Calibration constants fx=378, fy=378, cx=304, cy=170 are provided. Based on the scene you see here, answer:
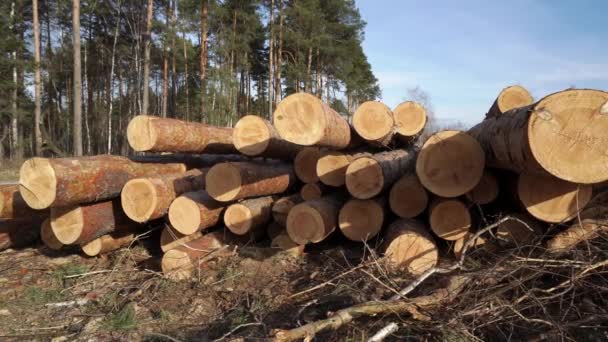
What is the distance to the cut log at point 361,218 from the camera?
147 inches

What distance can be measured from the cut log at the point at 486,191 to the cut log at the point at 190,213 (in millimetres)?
2633

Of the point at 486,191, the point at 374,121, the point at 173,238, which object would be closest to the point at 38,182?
the point at 173,238

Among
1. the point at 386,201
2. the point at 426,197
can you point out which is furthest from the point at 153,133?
the point at 426,197

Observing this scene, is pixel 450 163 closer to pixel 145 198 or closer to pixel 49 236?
pixel 145 198

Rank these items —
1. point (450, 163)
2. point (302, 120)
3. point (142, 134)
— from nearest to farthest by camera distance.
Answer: point (450, 163) → point (302, 120) → point (142, 134)

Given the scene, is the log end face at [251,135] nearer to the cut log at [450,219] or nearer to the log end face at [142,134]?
the log end face at [142,134]

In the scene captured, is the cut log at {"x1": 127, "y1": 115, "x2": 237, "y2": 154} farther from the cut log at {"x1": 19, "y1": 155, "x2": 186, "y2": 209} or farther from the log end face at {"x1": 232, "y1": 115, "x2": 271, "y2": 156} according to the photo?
the log end face at {"x1": 232, "y1": 115, "x2": 271, "y2": 156}

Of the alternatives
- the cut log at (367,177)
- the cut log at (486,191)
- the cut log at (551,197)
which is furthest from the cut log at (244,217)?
the cut log at (551,197)

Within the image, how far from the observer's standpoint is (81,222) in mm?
3947

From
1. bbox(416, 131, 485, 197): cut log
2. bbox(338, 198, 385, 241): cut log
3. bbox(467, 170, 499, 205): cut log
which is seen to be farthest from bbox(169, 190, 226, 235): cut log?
bbox(467, 170, 499, 205): cut log

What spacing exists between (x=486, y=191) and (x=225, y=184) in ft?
8.40

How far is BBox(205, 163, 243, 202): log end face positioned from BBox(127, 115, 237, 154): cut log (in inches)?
39.3

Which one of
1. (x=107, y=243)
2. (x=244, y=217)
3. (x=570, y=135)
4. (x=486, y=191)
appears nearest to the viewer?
(x=570, y=135)

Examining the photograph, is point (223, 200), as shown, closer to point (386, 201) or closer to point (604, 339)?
point (386, 201)
